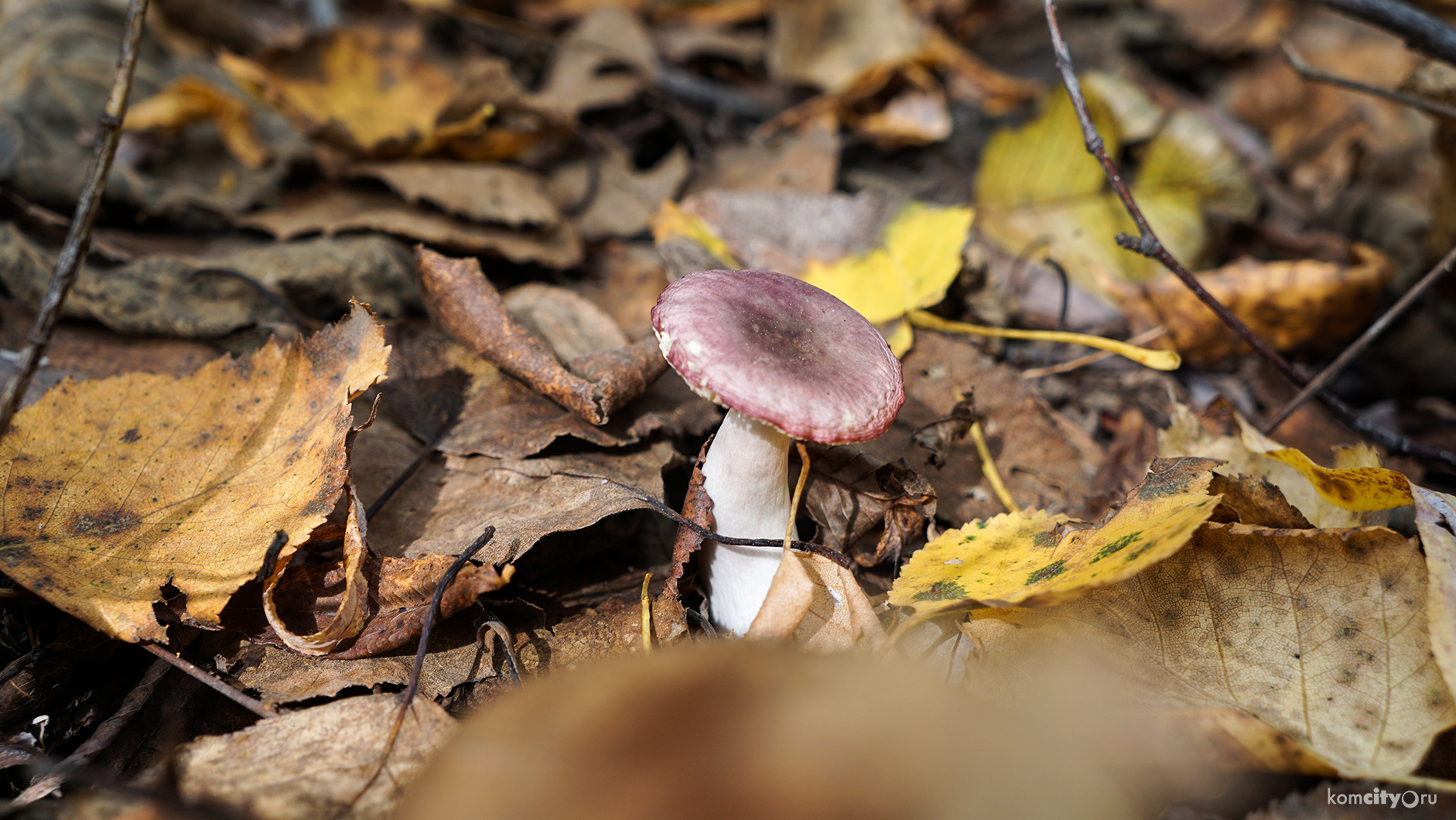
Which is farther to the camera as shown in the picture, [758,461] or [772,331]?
[758,461]

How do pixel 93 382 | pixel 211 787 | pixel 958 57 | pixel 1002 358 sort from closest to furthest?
pixel 211 787 < pixel 93 382 < pixel 1002 358 < pixel 958 57

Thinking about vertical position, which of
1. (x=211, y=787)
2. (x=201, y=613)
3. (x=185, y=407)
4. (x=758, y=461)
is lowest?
(x=758, y=461)

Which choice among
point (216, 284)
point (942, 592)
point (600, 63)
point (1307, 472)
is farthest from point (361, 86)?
point (1307, 472)

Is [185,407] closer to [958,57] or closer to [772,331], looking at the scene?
[772,331]

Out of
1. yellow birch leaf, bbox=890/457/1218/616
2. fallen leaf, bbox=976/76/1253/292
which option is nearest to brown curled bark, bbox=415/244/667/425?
yellow birch leaf, bbox=890/457/1218/616

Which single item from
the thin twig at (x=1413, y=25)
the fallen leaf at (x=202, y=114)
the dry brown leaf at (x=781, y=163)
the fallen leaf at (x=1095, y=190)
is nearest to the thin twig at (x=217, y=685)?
the fallen leaf at (x=202, y=114)

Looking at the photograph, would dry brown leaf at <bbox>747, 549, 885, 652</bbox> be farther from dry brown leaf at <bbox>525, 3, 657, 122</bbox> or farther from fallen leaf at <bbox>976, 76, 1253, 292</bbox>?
dry brown leaf at <bbox>525, 3, 657, 122</bbox>

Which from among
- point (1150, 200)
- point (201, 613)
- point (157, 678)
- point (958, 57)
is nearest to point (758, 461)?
point (201, 613)
